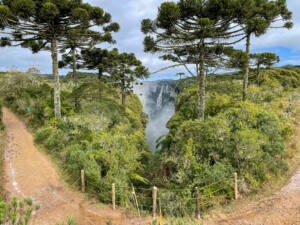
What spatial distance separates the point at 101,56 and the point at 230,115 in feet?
53.9

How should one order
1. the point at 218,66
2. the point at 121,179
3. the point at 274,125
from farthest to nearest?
the point at 218,66
the point at 274,125
the point at 121,179

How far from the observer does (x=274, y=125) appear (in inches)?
352

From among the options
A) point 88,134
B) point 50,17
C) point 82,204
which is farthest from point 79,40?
point 82,204

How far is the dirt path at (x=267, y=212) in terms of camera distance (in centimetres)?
584

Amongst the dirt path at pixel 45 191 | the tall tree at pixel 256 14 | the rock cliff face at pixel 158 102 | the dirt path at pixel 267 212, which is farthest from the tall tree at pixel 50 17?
the rock cliff face at pixel 158 102

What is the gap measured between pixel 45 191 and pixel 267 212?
26.2ft

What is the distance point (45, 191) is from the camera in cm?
727

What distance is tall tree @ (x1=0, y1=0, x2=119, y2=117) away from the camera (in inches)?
400

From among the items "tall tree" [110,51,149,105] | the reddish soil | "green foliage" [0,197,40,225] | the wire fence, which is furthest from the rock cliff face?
"green foliage" [0,197,40,225]

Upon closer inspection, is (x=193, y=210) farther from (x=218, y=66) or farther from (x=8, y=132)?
(x=8, y=132)

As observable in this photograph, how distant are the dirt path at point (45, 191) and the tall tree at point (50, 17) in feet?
13.8

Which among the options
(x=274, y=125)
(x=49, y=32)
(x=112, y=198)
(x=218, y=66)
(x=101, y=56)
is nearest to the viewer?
(x=112, y=198)

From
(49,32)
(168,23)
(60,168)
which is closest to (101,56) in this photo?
(49,32)

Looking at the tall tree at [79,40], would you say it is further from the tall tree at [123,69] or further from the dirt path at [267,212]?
the dirt path at [267,212]
